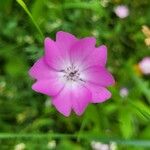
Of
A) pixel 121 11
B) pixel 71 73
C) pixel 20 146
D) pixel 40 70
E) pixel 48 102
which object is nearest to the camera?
pixel 40 70

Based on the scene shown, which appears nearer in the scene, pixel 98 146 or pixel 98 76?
pixel 98 76

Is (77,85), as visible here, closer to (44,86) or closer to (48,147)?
(44,86)

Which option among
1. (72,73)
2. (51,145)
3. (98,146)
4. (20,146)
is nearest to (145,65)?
(98,146)

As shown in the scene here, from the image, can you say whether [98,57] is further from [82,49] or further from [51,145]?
[51,145]

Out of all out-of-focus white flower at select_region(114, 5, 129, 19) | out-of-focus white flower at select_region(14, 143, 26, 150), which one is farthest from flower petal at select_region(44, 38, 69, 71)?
out-of-focus white flower at select_region(114, 5, 129, 19)

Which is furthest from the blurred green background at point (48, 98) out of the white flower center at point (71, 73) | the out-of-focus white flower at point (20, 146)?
the white flower center at point (71, 73)

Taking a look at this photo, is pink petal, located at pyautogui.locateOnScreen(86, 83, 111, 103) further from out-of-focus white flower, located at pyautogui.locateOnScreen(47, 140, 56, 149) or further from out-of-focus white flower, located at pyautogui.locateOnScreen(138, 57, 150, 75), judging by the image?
out-of-focus white flower, located at pyautogui.locateOnScreen(138, 57, 150, 75)

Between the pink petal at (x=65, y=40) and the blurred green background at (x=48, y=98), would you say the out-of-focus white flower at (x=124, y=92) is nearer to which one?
the blurred green background at (x=48, y=98)
